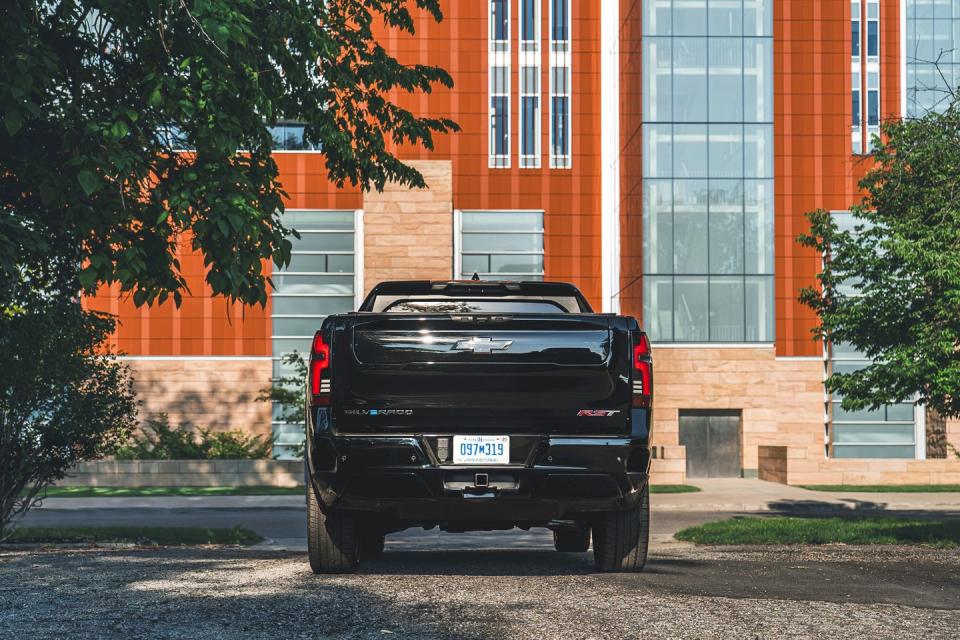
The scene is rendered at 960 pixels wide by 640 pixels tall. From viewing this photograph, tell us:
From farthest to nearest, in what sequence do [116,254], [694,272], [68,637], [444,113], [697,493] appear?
[444,113], [694,272], [697,493], [116,254], [68,637]

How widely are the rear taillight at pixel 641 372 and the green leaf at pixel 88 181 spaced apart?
180 inches

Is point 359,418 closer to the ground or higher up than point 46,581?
higher up

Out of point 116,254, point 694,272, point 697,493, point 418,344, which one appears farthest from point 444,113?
point 418,344

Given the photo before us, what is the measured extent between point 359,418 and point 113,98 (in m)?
5.77

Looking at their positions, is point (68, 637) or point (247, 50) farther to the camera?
point (247, 50)

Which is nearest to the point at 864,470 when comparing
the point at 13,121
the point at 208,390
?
the point at 208,390

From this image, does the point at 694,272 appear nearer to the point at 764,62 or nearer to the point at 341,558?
the point at 764,62

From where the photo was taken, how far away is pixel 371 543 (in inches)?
395

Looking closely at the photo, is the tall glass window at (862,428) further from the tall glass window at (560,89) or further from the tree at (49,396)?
the tree at (49,396)

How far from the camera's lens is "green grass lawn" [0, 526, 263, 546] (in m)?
14.5

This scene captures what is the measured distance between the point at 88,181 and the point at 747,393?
33.7 meters

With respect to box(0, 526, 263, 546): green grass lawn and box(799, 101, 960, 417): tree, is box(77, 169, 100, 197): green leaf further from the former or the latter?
box(799, 101, 960, 417): tree

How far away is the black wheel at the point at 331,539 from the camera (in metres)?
8.10

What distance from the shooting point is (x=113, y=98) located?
11633mm
